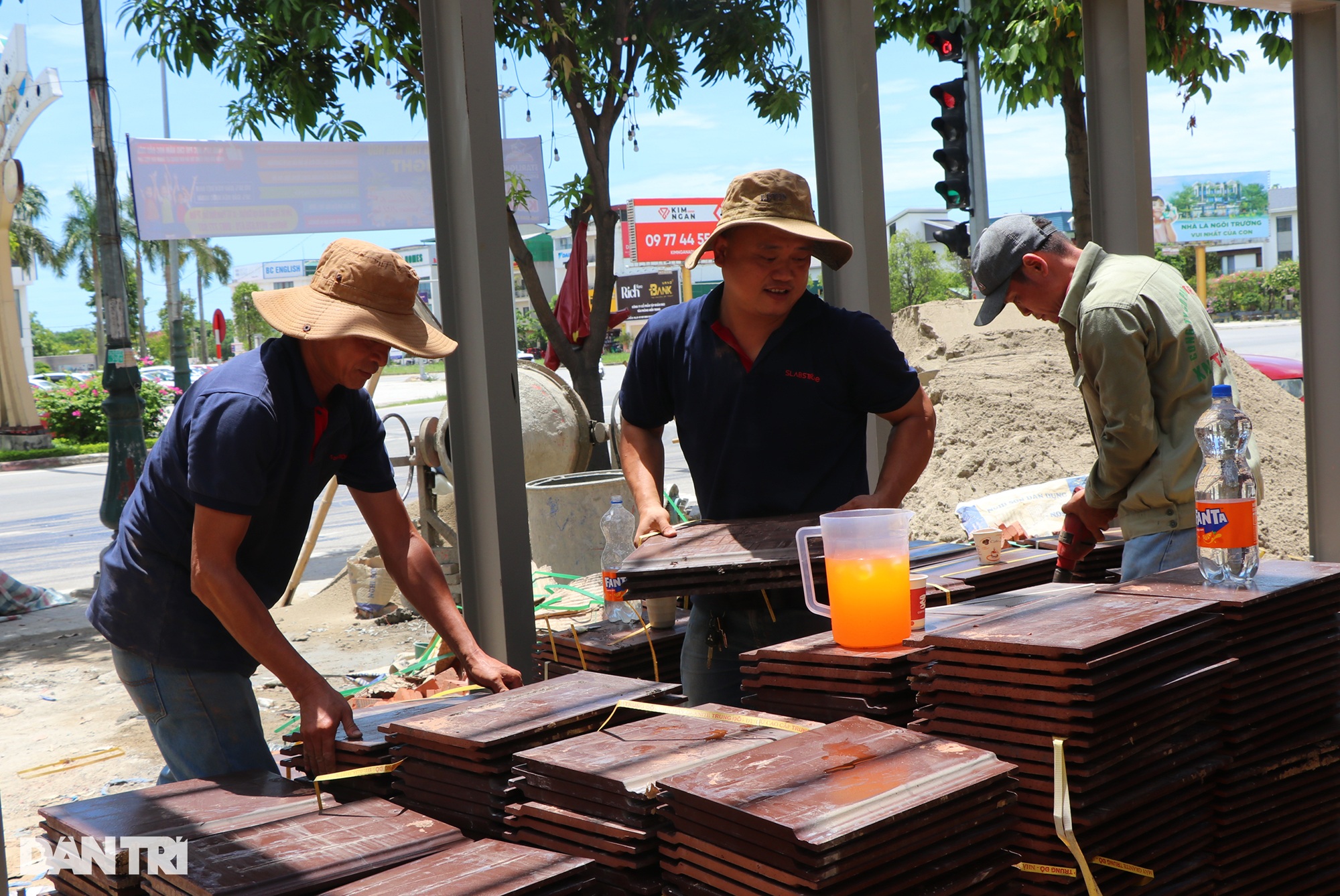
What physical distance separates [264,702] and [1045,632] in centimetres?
482

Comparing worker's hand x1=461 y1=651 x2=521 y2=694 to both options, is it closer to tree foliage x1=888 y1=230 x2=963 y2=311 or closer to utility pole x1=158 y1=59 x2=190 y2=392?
utility pole x1=158 y1=59 x2=190 y2=392

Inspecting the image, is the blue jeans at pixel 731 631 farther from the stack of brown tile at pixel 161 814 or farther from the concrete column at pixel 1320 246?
the concrete column at pixel 1320 246

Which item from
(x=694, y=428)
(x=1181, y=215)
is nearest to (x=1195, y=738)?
(x=694, y=428)

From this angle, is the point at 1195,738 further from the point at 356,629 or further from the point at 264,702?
the point at 356,629

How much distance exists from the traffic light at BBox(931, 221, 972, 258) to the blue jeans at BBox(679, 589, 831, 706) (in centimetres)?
738

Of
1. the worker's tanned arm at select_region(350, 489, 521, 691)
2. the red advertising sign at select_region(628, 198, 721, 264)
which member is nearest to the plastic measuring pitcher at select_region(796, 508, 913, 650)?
the worker's tanned arm at select_region(350, 489, 521, 691)

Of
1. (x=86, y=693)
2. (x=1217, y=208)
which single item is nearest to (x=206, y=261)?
(x=86, y=693)

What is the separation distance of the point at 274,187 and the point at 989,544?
393cm

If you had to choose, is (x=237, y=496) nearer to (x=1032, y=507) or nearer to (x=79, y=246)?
(x=1032, y=507)

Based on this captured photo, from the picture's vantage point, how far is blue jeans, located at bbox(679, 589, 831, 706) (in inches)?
112

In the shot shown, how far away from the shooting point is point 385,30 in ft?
21.6

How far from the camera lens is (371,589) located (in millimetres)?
7316

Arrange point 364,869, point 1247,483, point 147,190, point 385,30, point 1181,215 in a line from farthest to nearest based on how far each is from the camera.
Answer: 1. point 1181,215
2. point 385,30
3. point 147,190
4. point 1247,483
5. point 364,869

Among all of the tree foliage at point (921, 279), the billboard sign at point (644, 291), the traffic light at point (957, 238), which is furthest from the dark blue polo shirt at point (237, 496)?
the tree foliage at point (921, 279)
